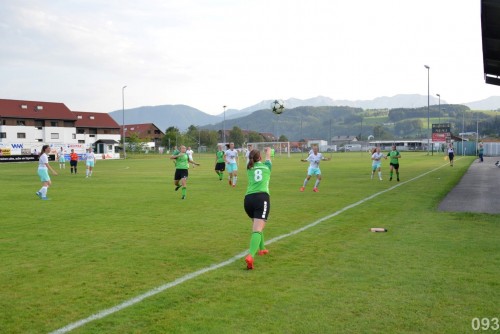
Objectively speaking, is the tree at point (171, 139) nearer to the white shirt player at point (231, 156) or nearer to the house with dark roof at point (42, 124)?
the house with dark roof at point (42, 124)

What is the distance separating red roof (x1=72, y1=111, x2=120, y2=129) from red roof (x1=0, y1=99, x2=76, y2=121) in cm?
470

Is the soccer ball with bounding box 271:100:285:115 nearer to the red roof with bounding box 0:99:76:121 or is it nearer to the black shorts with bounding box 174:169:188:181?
the black shorts with bounding box 174:169:188:181

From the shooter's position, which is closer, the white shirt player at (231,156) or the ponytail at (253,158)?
the ponytail at (253,158)

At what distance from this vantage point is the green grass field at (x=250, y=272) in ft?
16.0

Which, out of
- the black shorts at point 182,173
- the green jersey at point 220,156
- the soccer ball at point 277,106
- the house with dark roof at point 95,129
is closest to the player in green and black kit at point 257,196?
the black shorts at point 182,173

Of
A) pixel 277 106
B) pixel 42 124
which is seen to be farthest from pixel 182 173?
pixel 42 124

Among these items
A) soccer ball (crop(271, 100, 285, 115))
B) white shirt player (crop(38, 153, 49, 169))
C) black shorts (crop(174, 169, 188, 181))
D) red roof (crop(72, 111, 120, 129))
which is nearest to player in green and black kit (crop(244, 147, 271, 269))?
black shorts (crop(174, 169, 188, 181))

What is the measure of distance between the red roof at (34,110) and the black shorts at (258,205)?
83.6 meters

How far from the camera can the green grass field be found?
4.86 m

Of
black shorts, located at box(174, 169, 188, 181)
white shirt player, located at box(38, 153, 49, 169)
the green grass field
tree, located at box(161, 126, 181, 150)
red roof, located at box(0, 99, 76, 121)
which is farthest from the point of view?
tree, located at box(161, 126, 181, 150)

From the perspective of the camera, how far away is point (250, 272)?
672cm

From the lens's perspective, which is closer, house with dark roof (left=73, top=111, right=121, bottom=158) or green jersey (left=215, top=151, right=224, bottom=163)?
green jersey (left=215, top=151, right=224, bottom=163)

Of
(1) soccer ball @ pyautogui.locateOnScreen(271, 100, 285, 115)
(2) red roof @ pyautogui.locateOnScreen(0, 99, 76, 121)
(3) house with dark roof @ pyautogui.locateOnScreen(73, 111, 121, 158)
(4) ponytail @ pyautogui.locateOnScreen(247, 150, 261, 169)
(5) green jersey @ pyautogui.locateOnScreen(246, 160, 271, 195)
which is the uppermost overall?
(2) red roof @ pyautogui.locateOnScreen(0, 99, 76, 121)

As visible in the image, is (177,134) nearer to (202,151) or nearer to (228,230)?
(202,151)
